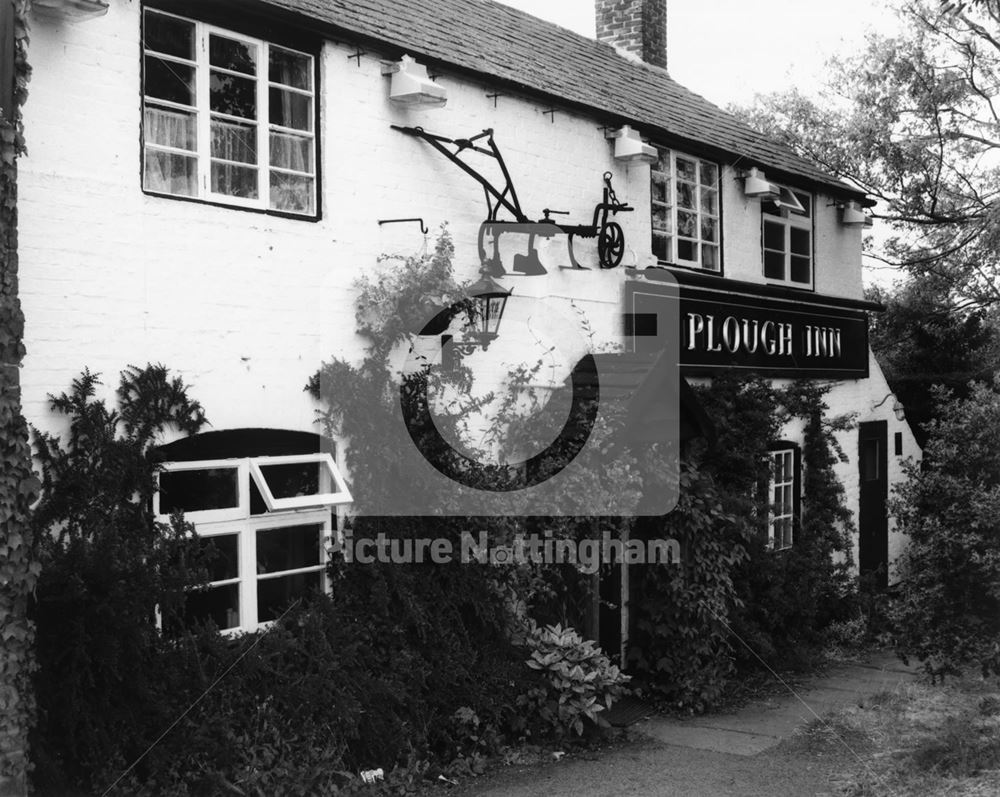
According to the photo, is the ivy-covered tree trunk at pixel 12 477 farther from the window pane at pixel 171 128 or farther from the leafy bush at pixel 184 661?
the window pane at pixel 171 128

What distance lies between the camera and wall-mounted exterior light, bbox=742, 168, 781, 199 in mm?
13516

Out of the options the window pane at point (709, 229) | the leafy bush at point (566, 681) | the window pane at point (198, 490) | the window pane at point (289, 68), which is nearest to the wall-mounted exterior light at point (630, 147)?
the window pane at point (709, 229)

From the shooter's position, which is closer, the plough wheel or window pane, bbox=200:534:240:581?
window pane, bbox=200:534:240:581

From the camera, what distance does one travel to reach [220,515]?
773cm

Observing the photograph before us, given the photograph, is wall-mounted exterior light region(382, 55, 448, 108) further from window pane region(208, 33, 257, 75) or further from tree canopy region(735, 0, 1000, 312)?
tree canopy region(735, 0, 1000, 312)

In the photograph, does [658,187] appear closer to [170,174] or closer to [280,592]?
[170,174]

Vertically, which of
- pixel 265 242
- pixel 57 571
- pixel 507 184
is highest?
pixel 507 184

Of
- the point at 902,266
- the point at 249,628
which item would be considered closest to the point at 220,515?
the point at 249,628

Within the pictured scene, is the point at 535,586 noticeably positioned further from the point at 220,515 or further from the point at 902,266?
the point at 902,266

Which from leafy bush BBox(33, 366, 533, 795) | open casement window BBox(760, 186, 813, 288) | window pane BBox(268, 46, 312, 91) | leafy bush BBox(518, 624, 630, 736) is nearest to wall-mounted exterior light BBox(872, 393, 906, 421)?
open casement window BBox(760, 186, 813, 288)

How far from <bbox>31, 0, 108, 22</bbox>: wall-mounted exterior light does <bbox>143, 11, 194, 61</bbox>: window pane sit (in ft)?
2.04

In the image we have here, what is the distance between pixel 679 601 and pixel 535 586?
5.35 ft

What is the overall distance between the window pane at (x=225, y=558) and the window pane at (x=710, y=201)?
7.36m

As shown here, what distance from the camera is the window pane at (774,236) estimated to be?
14392 millimetres
